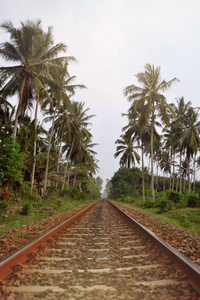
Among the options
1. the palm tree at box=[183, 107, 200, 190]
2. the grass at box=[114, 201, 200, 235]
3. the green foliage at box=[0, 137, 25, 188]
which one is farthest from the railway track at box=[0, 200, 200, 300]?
the palm tree at box=[183, 107, 200, 190]

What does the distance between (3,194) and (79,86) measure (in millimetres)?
14233

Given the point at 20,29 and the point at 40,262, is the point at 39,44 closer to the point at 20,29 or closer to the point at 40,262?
the point at 20,29

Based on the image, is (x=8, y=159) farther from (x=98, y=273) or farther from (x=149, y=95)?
(x=149, y=95)

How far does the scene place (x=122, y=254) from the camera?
10.8 feet

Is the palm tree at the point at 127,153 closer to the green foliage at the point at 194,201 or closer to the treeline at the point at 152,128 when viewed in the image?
the treeline at the point at 152,128

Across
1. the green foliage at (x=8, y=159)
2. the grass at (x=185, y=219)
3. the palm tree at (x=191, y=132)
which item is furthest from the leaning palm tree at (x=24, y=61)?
the palm tree at (x=191, y=132)

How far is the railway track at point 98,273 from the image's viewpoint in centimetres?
201

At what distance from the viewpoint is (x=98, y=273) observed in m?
2.53

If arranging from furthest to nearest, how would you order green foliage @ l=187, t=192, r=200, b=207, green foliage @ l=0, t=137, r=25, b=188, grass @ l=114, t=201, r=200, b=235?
green foliage @ l=187, t=192, r=200, b=207
green foliage @ l=0, t=137, r=25, b=188
grass @ l=114, t=201, r=200, b=235

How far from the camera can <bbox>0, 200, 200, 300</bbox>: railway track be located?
201 cm

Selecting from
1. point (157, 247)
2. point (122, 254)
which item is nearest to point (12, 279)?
point (122, 254)

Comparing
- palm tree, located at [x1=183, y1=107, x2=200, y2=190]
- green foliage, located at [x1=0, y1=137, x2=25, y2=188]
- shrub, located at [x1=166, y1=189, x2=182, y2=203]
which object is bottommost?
shrub, located at [x1=166, y1=189, x2=182, y2=203]

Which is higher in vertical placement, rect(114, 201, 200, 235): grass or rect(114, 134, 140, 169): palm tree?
rect(114, 134, 140, 169): palm tree

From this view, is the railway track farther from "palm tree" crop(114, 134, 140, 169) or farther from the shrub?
"palm tree" crop(114, 134, 140, 169)
